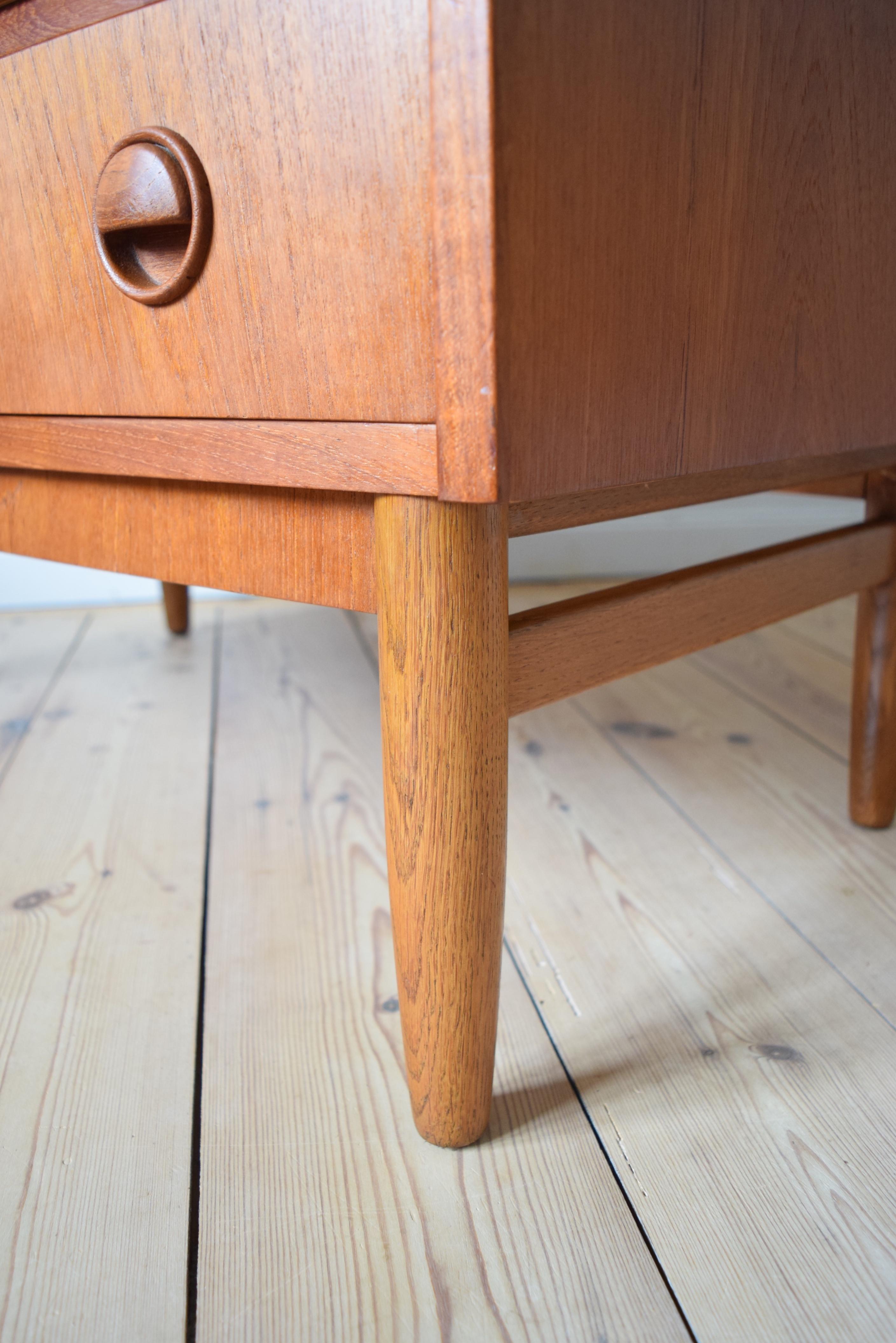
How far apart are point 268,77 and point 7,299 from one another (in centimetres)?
21

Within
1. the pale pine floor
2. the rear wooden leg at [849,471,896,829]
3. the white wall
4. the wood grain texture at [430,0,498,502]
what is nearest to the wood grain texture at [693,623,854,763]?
the pale pine floor

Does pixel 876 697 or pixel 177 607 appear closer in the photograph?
pixel 876 697

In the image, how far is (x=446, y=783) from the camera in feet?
1.40

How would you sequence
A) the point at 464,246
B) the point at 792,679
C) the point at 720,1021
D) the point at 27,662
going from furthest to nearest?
the point at 27,662
the point at 792,679
the point at 720,1021
the point at 464,246

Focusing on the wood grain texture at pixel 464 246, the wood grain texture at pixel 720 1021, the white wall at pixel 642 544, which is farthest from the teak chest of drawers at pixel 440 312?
the white wall at pixel 642 544

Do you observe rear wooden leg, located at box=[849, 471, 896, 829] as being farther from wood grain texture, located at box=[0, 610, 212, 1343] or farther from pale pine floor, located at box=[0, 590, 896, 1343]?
wood grain texture, located at box=[0, 610, 212, 1343]

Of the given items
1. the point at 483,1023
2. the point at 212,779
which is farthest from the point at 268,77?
the point at 212,779

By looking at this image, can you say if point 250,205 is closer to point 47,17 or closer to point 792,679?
point 47,17

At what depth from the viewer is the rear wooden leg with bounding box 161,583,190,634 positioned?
4.44ft

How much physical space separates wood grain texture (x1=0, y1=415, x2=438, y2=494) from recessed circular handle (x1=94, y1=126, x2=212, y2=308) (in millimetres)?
62

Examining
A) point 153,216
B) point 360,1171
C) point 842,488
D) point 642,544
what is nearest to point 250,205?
point 153,216

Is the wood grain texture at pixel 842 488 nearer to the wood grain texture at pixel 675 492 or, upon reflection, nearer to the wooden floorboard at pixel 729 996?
the wood grain texture at pixel 675 492

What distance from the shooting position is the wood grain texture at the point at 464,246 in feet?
1.09

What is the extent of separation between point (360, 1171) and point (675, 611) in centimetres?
32
